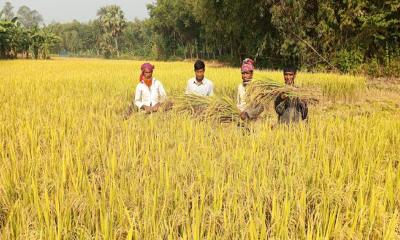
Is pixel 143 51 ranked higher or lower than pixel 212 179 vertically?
higher

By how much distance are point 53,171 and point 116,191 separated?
56cm

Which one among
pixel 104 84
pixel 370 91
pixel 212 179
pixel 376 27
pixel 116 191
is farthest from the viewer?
pixel 376 27

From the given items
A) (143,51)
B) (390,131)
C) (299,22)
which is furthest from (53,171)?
(143,51)

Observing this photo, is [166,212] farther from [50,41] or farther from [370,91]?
[50,41]

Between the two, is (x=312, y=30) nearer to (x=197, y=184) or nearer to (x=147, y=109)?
(x=147, y=109)

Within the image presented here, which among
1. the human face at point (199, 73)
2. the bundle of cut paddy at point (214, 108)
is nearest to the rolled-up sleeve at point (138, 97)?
the human face at point (199, 73)

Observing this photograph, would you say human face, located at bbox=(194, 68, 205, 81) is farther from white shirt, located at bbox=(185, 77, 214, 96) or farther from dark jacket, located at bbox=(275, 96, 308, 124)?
dark jacket, located at bbox=(275, 96, 308, 124)

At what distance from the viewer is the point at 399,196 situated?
75.8 inches

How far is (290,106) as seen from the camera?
360cm

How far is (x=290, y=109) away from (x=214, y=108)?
778mm

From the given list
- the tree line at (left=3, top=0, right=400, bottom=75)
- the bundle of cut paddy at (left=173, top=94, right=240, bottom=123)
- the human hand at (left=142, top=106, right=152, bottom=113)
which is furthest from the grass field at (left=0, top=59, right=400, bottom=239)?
the tree line at (left=3, top=0, right=400, bottom=75)

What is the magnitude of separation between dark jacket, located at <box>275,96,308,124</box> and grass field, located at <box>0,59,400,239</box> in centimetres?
19

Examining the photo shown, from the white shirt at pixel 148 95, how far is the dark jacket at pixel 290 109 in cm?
167

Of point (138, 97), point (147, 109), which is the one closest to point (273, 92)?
point (147, 109)
